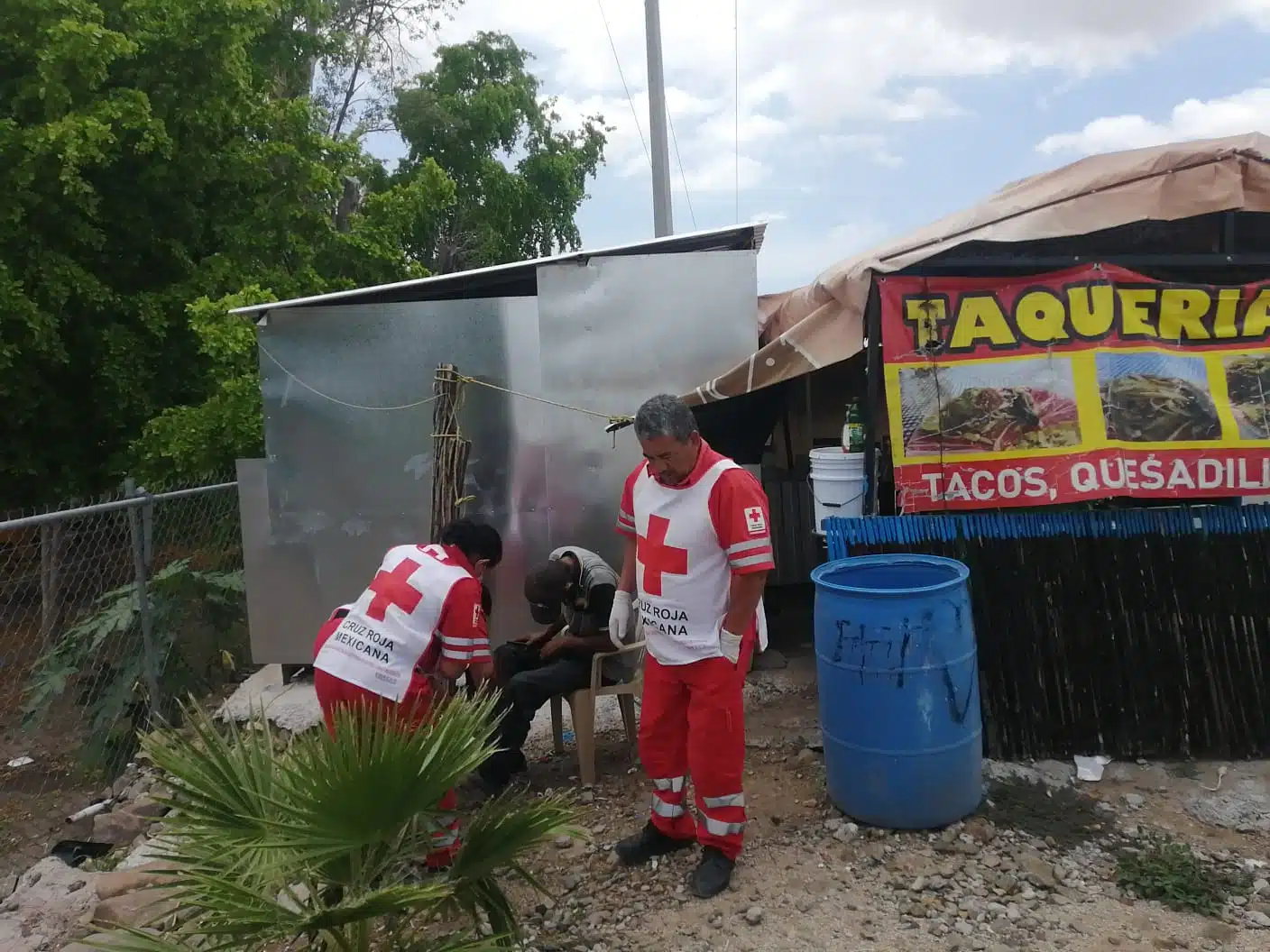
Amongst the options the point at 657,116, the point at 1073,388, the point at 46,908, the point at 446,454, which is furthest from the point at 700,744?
the point at 657,116

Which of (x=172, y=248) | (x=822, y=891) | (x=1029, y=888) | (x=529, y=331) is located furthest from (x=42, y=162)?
(x=1029, y=888)

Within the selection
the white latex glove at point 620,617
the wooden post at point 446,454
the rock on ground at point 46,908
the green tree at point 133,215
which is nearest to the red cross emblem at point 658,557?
the white latex glove at point 620,617

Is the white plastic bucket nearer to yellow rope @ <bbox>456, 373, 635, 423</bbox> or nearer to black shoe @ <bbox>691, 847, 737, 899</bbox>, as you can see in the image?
yellow rope @ <bbox>456, 373, 635, 423</bbox>

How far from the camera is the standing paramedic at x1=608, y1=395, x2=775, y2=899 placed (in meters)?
3.31

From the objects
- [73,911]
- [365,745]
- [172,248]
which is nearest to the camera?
[365,745]

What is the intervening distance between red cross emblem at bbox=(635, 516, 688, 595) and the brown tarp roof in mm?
1765

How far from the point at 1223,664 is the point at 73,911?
535 cm

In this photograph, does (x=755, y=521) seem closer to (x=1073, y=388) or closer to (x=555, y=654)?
(x=555, y=654)

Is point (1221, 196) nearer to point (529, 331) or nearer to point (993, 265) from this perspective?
point (993, 265)

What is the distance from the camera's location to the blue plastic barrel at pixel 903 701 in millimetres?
3611

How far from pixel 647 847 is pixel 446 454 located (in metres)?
2.87

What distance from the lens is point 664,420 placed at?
3.27 m

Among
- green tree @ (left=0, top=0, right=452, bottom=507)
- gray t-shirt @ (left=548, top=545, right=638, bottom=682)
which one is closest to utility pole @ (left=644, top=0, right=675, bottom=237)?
green tree @ (left=0, top=0, right=452, bottom=507)

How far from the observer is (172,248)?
28.9ft
